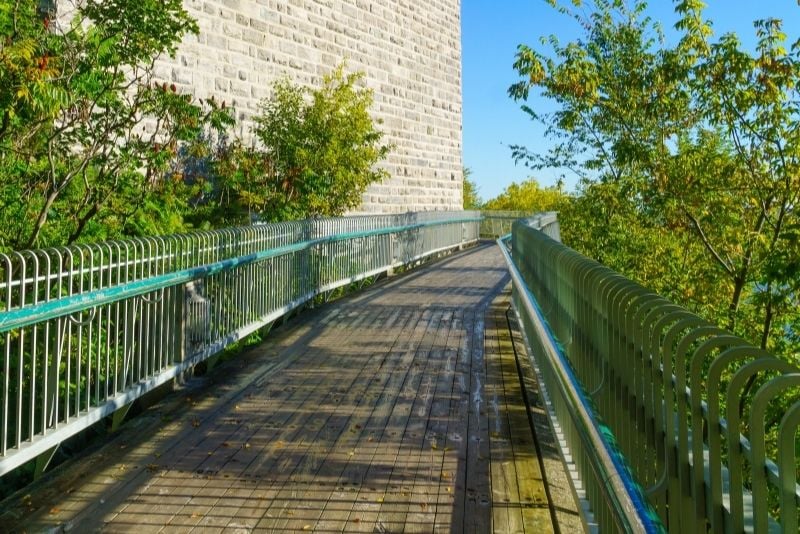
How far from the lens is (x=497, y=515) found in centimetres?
402

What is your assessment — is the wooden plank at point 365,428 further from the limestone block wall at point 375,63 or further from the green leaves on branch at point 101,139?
the limestone block wall at point 375,63

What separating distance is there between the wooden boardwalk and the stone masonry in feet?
23.5

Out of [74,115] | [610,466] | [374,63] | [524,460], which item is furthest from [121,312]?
[374,63]

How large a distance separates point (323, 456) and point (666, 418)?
2.98 m

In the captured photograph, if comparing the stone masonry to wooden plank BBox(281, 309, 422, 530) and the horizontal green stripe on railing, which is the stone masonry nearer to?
the horizontal green stripe on railing

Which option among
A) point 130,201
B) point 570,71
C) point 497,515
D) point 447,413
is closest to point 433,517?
point 497,515

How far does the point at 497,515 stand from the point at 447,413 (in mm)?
1930

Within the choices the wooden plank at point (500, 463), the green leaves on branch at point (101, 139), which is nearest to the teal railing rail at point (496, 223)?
the green leaves on branch at point (101, 139)

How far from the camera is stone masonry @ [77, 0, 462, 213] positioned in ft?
45.3

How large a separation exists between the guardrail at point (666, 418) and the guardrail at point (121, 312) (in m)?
2.75

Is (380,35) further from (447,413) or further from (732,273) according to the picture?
(447,413)

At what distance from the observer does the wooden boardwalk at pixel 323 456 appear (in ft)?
13.1

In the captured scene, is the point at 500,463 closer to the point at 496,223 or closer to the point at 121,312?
the point at 121,312

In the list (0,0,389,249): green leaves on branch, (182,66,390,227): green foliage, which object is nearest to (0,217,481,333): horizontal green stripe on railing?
(0,0,389,249): green leaves on branch
